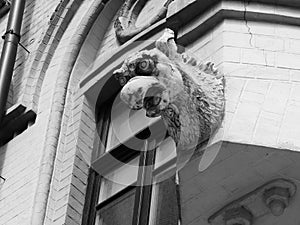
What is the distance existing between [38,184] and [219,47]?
2.51m

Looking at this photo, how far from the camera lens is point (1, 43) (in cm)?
1243

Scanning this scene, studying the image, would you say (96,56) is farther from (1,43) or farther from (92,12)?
(1,43)

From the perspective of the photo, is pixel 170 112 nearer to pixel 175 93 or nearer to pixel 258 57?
pixel 175 93

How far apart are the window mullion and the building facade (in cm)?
1

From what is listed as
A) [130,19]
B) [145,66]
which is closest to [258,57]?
[145,66]

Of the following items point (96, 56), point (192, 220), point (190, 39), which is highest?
point (96, 56)

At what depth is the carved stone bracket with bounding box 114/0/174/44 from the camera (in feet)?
35.2

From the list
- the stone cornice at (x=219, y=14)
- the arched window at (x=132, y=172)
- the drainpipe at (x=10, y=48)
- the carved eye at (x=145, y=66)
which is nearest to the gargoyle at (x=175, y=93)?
the carved eye at (x=145, y=66)

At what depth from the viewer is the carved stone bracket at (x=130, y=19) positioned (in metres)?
10.7

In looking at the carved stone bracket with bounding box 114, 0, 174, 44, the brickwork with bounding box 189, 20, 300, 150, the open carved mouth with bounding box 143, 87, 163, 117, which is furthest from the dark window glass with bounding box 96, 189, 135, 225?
the open carved mouth with bounding box 143, 87, 163, 117

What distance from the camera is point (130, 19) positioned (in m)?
11.3

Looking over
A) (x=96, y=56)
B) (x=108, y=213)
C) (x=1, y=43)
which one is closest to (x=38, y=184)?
(x=108, y=213)

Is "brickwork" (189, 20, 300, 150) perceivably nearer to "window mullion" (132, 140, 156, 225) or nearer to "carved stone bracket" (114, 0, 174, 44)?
"window mullion" (132, 140, 156, 225)

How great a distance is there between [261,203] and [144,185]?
216cm
